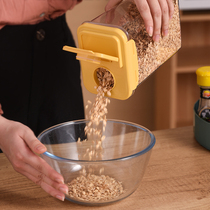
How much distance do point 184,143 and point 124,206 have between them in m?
0.37

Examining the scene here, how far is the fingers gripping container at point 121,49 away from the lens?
702 millimetres

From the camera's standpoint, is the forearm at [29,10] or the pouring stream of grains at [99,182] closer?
the pouring stream of grains at [99,182]

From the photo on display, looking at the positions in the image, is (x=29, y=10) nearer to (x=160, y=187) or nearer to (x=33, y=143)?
(x=33, y=143)

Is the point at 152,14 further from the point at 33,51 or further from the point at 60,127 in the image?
the point at 33,51

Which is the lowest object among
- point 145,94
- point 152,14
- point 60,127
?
point 145,94

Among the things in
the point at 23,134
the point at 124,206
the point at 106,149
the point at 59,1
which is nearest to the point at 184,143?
the point at 106,149

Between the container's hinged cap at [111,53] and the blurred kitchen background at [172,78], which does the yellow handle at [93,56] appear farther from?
the blurred kitchen background at [172,78]

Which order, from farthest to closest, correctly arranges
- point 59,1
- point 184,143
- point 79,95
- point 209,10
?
1. point 209,10
2. point 79,95
3. point 59,1
4. point 184,143

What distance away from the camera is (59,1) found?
3.90ft

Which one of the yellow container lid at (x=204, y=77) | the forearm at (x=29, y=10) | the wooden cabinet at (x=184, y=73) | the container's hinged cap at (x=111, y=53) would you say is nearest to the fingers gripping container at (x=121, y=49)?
the container's hinged cap at (x=111, y=53)

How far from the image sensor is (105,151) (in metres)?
0.92

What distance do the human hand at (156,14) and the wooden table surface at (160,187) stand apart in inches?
13.6

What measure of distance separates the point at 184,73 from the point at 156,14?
1689 millimetres

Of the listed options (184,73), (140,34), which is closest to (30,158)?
(140,34)
